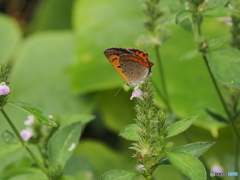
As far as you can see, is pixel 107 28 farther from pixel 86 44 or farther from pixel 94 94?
pixel 94 94

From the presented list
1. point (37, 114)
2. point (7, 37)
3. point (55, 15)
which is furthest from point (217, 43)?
point (55, 15)

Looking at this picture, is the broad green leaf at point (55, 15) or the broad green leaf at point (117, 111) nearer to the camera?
the broad green leaf at point (117, 111)

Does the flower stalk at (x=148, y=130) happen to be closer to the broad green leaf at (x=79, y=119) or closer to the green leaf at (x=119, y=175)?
the green leaf at (x=119, y=175)

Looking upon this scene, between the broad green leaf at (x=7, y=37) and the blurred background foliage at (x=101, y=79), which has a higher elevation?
the broad green leaf at (x=7, y=37)

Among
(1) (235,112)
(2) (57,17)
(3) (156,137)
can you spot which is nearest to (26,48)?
(2) (57,17)

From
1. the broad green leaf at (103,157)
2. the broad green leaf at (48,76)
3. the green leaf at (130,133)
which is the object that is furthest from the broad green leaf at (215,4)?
the broad green leaf at (48,76)

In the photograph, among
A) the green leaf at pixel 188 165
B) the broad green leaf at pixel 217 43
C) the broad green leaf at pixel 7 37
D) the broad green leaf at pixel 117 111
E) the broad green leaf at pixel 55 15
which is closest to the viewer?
the green leaf at pixel 188 165

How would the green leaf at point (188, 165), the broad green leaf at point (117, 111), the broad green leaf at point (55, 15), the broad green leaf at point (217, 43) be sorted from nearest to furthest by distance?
1. the green leaf at point (188, 165)
2. the broad green leaf at point (217, 43)
3. the broad green leaf at point (117, 111)
4. the broad green leaf at point (55, 15)

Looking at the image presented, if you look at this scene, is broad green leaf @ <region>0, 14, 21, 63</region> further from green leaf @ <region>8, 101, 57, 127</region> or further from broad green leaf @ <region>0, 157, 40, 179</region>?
green leaf @ <region>8, 101, 57, 127</region>
